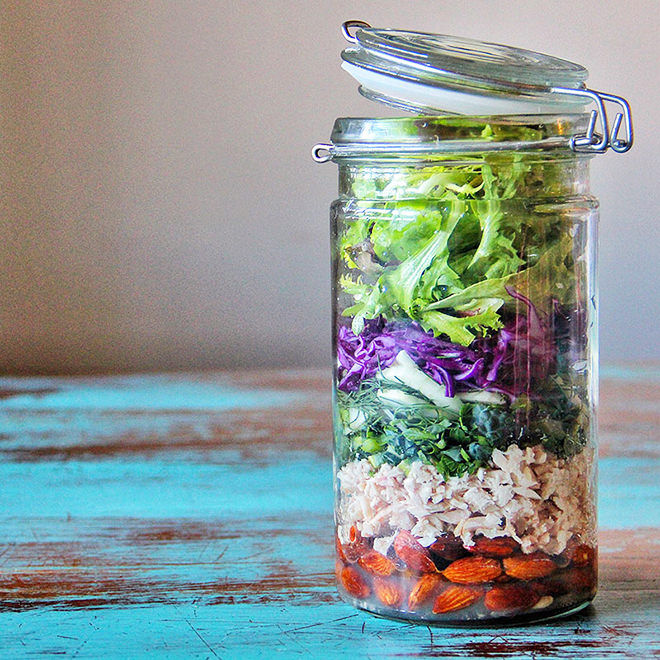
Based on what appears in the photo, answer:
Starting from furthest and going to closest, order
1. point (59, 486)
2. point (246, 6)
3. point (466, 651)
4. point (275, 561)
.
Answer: point (246, 6) < point (59, 486) < point (275, 561) < point (466, 651)

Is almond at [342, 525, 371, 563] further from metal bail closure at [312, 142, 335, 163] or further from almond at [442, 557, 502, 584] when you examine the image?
metal bail closure at [312, 142, 335, 163]

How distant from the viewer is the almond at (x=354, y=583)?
0.68 meters

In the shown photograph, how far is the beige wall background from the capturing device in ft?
6.57

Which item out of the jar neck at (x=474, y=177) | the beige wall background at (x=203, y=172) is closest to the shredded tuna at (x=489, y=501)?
the jar neck at (x=474, y=177)

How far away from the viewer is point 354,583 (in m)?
0.68

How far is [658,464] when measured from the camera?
1.12 metres

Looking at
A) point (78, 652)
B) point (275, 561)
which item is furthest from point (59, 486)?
point (78, 652)

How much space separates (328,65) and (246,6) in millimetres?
190

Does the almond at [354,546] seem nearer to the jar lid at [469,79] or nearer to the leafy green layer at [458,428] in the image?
the leafy green layer at [458,428]

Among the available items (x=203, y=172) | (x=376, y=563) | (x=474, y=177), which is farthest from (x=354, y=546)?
(x=203, y=172)

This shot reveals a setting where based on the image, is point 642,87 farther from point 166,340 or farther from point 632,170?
point 166,340

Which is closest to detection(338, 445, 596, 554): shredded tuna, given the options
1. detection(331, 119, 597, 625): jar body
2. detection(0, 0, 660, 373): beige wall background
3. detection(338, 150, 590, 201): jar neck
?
detection(331, 119, 597, 625): jar body

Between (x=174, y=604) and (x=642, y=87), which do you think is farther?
(x=642, y=87)

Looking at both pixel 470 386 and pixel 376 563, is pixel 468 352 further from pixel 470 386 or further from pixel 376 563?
pixel 376 563
